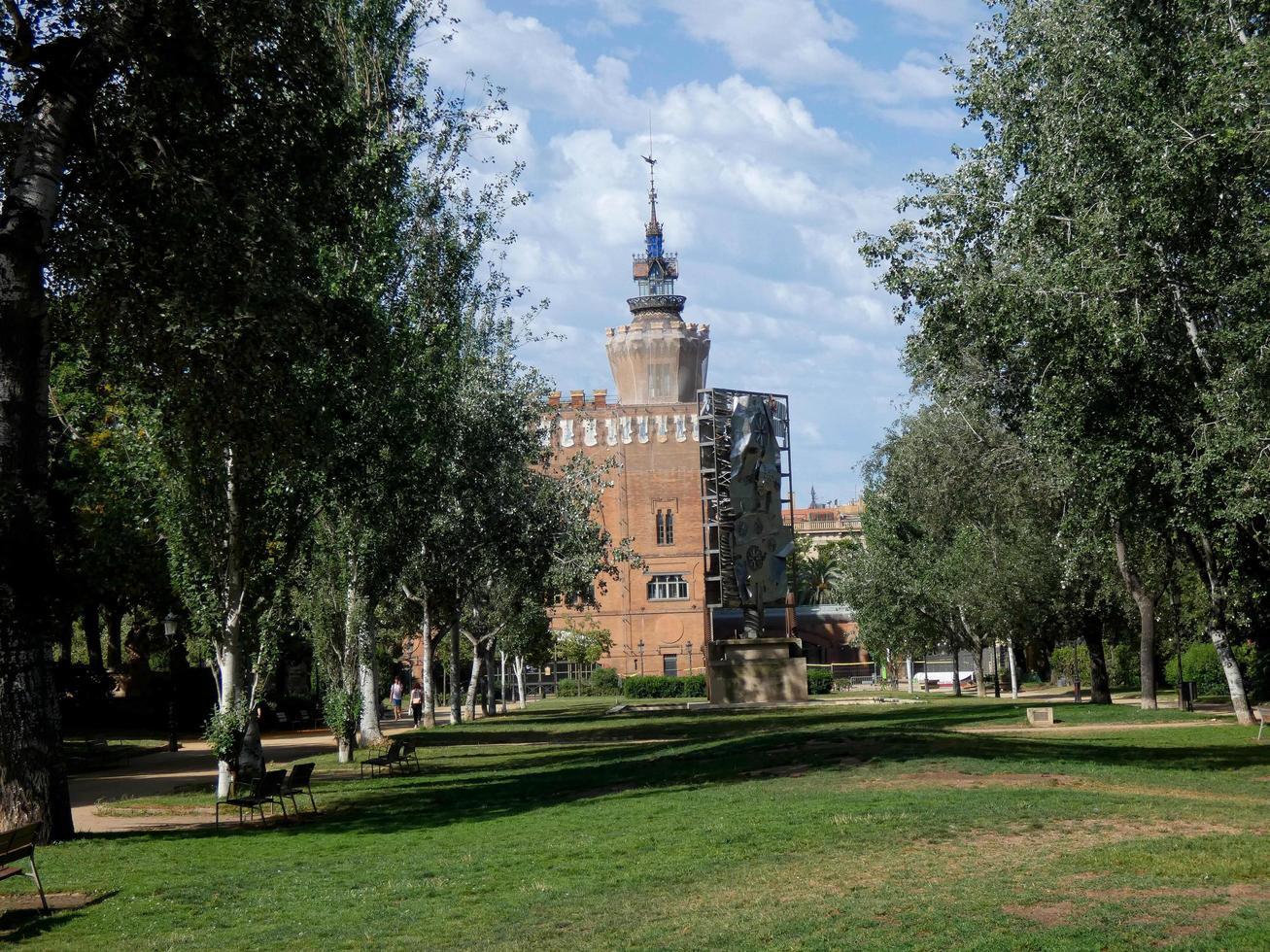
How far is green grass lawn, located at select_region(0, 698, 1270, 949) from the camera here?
9.77 metres

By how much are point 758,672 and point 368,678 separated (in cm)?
1879

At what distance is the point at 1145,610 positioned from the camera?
33.8m

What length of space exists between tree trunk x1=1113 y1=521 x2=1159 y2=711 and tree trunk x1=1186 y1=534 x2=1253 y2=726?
368 cm

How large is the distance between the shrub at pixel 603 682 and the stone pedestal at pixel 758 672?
35.8 metres

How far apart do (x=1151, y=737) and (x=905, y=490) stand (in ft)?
66.3

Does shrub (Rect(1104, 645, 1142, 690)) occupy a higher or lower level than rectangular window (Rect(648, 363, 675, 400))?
lower

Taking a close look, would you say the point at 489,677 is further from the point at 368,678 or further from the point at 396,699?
the point at 368,678

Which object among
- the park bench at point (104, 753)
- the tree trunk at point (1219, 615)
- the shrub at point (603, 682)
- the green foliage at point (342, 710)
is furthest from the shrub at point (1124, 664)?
the park bench at point (104, 753)

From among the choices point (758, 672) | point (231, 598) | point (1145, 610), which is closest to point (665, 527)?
point (758, 672)

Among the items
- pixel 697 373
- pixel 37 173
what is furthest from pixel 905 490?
pixel 697 373

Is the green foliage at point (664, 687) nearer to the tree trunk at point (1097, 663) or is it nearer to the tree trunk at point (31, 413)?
the tree trunk at point (1097, 663)

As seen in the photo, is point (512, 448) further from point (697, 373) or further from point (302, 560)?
point (697, 373)

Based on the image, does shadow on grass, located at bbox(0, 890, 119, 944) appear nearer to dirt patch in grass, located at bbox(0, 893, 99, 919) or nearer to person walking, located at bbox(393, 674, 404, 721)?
dirt patch in grass, located at bbox(0, 893, 99, 919)

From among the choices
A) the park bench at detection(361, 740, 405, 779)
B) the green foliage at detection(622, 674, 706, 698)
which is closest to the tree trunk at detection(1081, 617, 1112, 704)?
the park bench at detection(361, 740, 405, 779)
